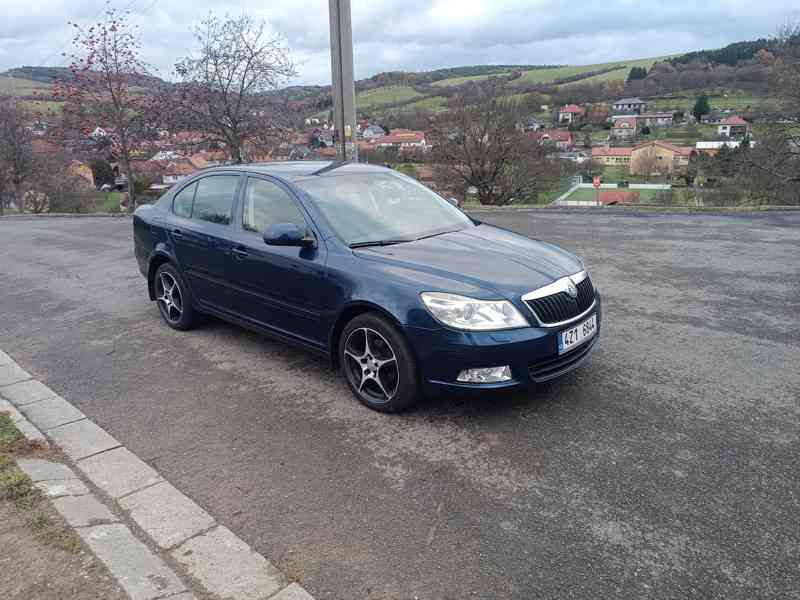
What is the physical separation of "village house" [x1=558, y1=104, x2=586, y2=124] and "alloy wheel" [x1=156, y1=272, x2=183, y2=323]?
4659 centimetres

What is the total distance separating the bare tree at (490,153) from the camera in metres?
30.1

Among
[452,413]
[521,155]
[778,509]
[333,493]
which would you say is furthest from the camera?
[521,155]

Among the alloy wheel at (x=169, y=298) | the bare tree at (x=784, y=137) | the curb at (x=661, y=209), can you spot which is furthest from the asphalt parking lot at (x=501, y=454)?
the bare tree at (x=784, y=137)

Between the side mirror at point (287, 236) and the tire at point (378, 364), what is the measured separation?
0.72 meters

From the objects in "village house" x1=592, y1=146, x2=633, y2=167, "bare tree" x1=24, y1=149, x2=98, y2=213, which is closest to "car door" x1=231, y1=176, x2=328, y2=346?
"bare tree" x1=24, y1=149, x2=98, y2=213

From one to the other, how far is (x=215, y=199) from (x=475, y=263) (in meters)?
2.64

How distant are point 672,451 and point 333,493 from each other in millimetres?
1863

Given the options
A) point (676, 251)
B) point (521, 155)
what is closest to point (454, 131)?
point (521, 155)

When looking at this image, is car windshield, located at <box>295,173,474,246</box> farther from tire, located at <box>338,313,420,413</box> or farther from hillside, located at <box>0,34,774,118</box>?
hillside, located at <box>0,34,774,118</box>

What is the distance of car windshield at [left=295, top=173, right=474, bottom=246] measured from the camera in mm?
4398

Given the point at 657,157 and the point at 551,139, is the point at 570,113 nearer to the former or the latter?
the point at 657,157

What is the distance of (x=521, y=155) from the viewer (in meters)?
30.1

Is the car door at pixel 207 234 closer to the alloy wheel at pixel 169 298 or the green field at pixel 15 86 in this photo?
the alloy wheel at pixel 169 298

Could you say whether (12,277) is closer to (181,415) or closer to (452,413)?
(181,415)
